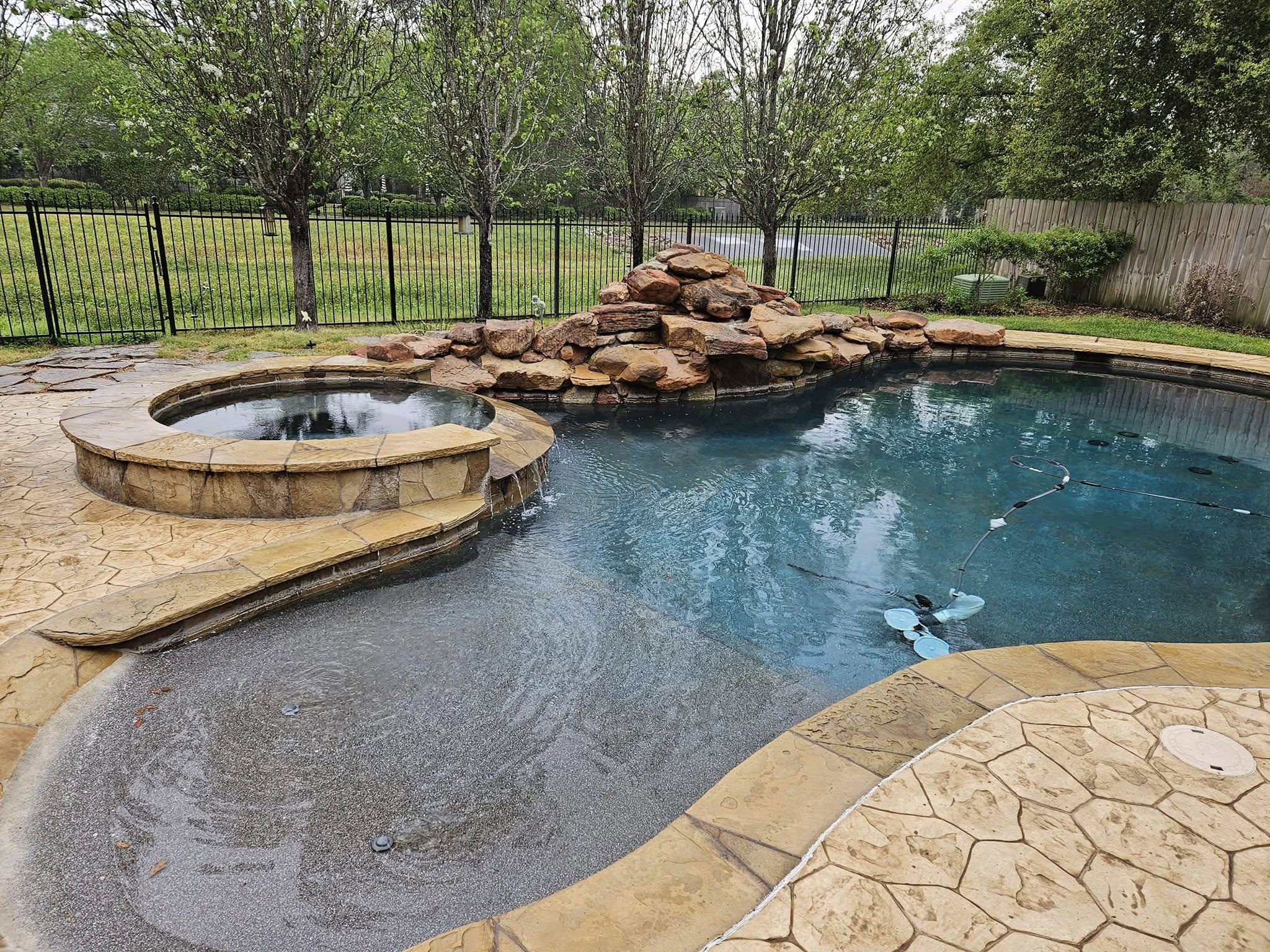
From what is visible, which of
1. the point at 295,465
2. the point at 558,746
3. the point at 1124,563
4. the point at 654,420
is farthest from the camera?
the point at 654,420

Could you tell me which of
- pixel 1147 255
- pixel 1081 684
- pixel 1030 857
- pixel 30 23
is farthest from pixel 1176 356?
pixel 30 23

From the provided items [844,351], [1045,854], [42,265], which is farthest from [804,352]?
[42,265]

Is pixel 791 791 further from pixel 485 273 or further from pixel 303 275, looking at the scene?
pixel 303 275

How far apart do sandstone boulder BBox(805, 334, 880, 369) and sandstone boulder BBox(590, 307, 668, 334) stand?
2.21 metres

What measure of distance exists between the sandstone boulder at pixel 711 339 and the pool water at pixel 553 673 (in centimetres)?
197

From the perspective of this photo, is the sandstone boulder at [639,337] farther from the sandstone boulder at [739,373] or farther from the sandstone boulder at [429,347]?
the sandstone boulder at [429,347]

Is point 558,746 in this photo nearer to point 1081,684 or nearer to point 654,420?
point 1081,684

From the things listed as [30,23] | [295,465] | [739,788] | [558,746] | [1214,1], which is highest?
[1214,1]

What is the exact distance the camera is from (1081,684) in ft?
10.0

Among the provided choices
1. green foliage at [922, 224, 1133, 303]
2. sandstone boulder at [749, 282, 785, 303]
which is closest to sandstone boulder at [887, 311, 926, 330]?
sandstone boulder at [749, 282, 785, 303]

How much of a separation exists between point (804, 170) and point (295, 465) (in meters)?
9.61

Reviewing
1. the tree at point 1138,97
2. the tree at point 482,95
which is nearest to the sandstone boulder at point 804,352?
the tree at point 482,95

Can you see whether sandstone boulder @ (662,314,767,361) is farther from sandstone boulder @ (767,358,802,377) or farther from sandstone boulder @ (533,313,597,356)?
sandstone boulder @ (533,313,597,356)

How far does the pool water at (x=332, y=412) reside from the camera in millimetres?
5324
